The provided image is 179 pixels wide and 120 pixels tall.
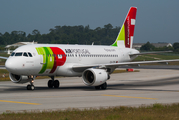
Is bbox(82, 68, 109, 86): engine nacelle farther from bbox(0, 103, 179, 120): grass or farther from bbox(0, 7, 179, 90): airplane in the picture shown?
bbox(0, 103, 179, 120): grass

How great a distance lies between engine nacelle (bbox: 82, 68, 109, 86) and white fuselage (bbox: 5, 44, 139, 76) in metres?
1.65

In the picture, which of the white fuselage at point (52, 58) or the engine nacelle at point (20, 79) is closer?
the white fuselage at point (52, 58)

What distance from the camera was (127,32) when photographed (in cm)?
3781

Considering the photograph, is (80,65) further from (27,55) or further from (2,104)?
(2,104)

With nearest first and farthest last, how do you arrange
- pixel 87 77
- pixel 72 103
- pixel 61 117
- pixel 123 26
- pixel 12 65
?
pixel 61 117
pixel 72 103
pixel 12 65
pixel 87 77
pixel 123 26

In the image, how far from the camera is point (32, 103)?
61.0 ft

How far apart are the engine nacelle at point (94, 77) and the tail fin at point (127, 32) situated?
9922 mm

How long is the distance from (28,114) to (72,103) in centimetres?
460

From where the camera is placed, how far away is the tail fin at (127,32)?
37.6 meters

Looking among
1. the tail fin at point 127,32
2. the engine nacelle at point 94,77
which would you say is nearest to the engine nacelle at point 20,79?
the engine nacelle at point 94,77

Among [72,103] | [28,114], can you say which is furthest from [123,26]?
[28,114]

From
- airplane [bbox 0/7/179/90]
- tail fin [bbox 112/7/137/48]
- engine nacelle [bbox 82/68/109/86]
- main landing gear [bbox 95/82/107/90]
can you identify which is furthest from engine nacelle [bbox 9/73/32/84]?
tail fin [bbox 112/7/137/48]

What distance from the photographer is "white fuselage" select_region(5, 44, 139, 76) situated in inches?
1007

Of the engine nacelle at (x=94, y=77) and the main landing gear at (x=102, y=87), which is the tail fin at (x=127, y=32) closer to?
the main landing gear at (x=102, y=87)
